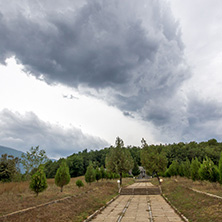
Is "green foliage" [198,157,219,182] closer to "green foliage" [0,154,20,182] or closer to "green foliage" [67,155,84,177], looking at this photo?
"green foliage" [0,154,20,182]

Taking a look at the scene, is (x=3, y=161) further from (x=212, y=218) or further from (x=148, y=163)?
(x=212, y=218)

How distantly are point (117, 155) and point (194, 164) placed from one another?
12.3 meters

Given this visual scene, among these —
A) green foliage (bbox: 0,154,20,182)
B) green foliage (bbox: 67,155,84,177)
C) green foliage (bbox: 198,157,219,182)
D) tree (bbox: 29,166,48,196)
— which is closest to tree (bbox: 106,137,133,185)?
green foliage (bbox: 198,157,219,182)

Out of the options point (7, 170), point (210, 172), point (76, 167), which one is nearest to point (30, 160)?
point (7, 170)

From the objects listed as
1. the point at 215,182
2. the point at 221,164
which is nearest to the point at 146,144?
the point at 215,182

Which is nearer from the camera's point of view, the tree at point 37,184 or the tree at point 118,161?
the tree at point 37,184

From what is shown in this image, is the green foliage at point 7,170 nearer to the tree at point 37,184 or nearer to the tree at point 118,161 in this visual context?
the tree at point 118,161

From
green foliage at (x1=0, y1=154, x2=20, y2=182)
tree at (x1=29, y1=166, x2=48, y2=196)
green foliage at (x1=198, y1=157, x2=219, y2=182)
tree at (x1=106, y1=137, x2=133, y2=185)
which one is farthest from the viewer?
tree at (x1=106, y1=137, x2=133, y2=185)

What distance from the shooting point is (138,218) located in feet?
35.6

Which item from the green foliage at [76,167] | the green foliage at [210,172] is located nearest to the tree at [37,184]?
the green foliage at [210,172]

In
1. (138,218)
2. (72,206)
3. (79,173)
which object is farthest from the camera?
(79,173)

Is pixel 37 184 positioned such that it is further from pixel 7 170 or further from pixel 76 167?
pixel 76 167

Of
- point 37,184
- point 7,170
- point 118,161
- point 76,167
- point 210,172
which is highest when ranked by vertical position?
point 76,167

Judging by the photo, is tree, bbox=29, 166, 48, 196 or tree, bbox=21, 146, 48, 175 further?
tree, bbox=21, 146, 48, 175
